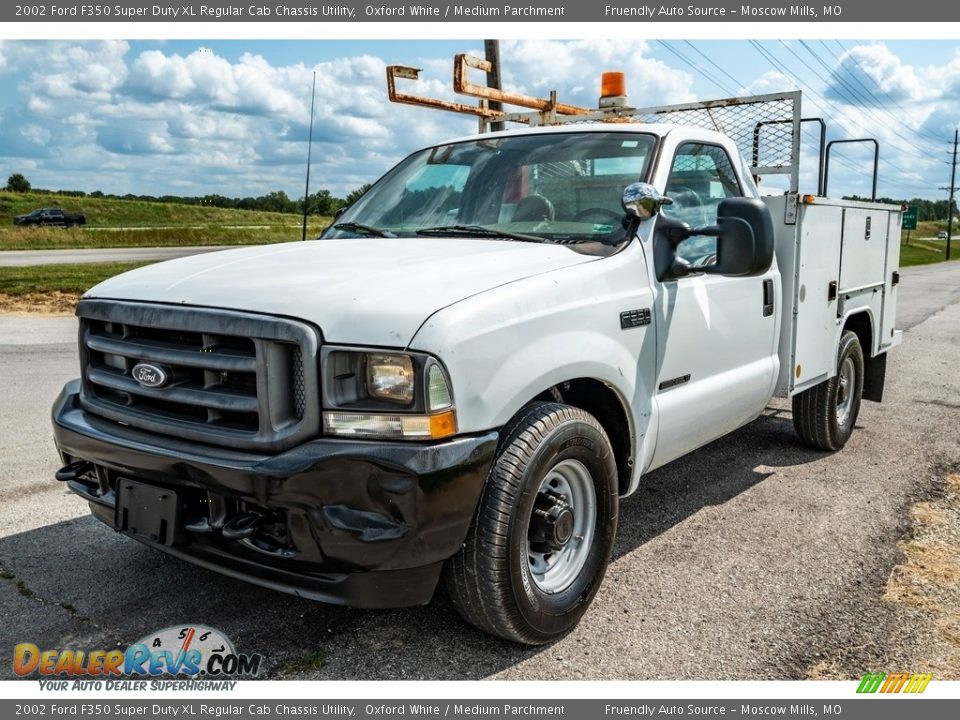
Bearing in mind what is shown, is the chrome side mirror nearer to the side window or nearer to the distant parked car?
the side window

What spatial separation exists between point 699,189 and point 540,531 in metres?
2.13

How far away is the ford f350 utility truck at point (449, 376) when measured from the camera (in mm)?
2686

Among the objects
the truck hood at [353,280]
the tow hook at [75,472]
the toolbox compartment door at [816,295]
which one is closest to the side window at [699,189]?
the toolbox compartment door at [816,295]

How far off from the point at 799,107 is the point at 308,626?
411 cm

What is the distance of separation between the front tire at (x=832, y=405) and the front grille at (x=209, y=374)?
423 cm

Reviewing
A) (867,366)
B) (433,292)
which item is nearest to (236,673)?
(433,292)

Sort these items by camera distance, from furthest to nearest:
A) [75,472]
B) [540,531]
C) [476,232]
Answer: [476,232]
[75,472]
[540,531]

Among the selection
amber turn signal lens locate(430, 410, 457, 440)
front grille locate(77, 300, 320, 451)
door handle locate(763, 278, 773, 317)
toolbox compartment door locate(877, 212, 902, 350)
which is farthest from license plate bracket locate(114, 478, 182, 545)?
toolbox compartment door locate(877, 212, 902, 350)

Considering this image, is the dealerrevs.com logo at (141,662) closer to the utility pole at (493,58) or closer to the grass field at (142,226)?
the utility pole at (493,58)

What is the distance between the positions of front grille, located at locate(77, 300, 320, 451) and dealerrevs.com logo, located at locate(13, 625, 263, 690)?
2.72 ft

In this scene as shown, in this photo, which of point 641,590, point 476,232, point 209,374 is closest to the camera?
point 209,374

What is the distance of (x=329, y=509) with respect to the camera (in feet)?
8.66

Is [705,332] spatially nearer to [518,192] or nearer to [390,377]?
[518,192]

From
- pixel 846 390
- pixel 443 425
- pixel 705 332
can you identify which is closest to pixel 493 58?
pixel 846 390
